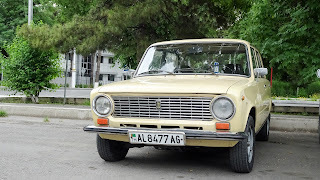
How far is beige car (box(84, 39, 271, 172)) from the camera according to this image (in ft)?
16.3

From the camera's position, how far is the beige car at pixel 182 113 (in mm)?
4953

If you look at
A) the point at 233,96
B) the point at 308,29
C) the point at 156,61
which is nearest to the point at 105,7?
the point at 308,29

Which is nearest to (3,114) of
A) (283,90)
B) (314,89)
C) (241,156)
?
(241,156)

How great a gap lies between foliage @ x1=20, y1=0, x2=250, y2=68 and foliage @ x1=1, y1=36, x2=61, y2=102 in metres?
0.68

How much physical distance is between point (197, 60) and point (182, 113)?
1585mm

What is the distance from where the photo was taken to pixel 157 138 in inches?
200

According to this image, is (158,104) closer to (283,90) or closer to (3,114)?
(3,114)

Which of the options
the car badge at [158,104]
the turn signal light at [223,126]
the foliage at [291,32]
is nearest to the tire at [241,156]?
the turn signal light at [223,126]

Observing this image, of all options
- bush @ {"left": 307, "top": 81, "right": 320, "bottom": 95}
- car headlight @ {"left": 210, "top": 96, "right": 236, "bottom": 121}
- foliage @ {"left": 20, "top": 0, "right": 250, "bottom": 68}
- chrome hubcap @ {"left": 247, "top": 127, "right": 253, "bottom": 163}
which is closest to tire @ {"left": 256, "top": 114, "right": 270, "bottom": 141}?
chrome hubcap @ {"left": 247, "top": 127, "right": 253, "bottom": 163}

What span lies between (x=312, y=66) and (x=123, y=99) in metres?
7.88

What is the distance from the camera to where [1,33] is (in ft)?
125

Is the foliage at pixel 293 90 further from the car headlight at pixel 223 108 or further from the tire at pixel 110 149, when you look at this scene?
the car headlight at pixel 223 108

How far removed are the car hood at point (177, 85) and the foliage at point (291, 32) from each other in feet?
20.6

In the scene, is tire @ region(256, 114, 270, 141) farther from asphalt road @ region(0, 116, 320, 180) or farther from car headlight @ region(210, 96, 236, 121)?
car headlight @ region(210, 96, 236, 121)
